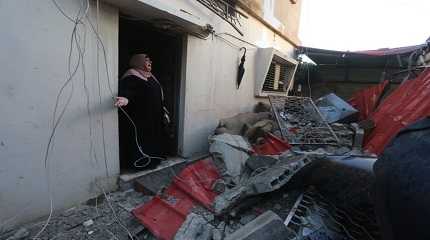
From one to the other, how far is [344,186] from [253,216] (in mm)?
817

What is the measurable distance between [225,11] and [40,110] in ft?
10.4

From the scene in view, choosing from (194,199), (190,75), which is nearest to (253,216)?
(194,199)

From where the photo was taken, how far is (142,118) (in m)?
3.16

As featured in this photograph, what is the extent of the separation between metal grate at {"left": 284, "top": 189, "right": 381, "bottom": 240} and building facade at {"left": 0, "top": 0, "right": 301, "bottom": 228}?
2.00 meters

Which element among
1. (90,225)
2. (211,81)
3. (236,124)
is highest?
(211,81)

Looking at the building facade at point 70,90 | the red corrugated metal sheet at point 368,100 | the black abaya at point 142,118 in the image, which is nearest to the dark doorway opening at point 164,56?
the building facade at point 70,90

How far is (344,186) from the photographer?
2.10m

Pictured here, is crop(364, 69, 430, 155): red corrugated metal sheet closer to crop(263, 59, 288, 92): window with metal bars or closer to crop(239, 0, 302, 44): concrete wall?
crop(263, 59, 288, 92): window with metal bars

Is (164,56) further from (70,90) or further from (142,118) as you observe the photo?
(70,90)

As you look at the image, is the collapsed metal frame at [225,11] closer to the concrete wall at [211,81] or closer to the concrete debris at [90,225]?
the concrete wall at [211,81]

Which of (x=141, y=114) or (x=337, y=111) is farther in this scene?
(x=337, y=111)

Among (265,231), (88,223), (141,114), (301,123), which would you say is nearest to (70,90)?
(141,114)

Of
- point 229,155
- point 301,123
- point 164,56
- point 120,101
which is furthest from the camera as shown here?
point 301,123

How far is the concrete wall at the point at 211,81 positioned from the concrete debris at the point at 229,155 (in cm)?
75
